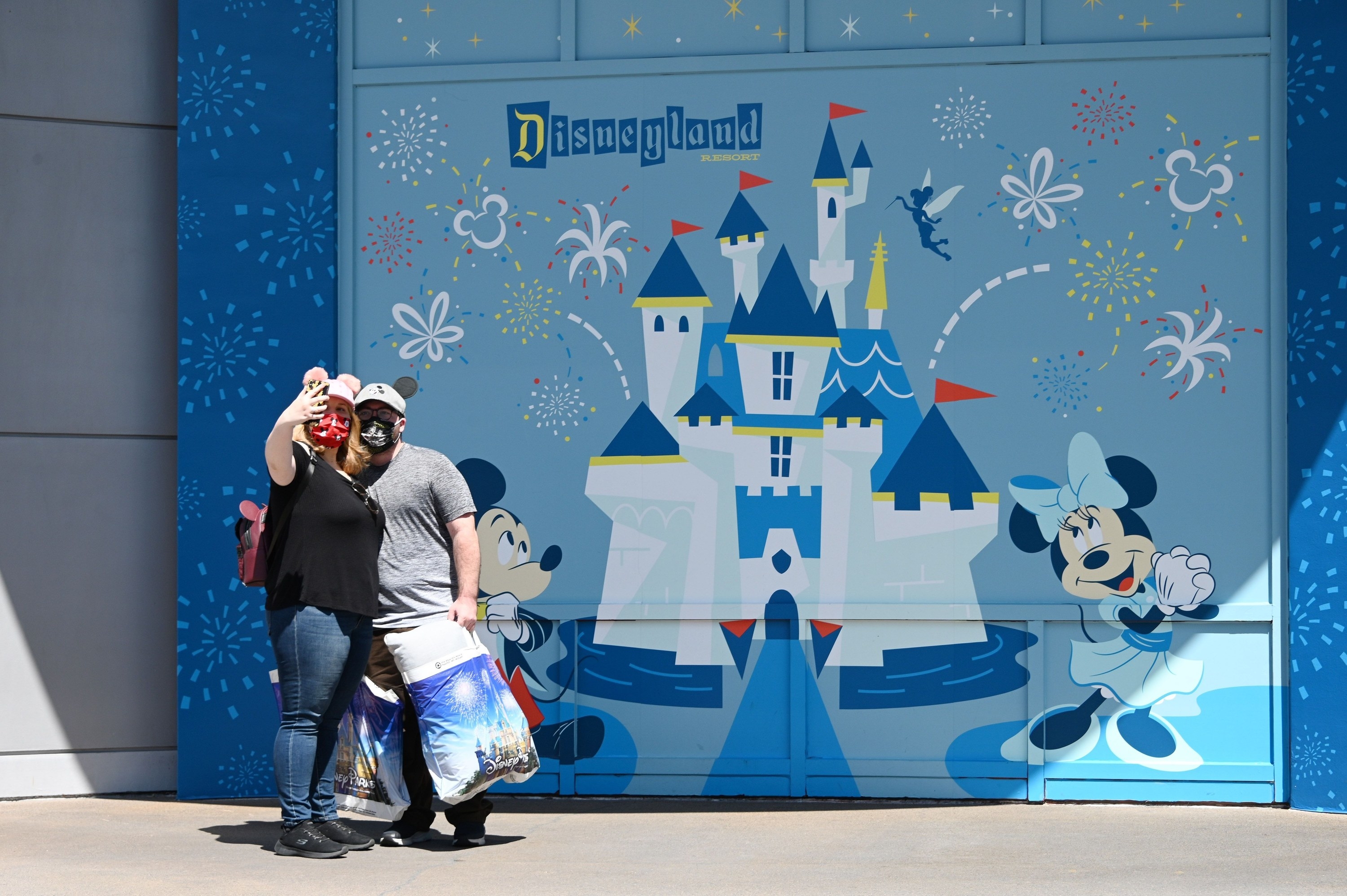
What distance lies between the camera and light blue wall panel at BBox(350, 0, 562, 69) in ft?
20.2

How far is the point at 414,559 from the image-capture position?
486 centimetres

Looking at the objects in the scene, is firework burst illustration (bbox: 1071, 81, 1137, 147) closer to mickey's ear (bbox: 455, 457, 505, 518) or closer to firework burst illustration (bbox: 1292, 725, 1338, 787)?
firework burst illustration (bbox: 1292, 725, 1338, 787)

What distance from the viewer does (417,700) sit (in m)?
4.70

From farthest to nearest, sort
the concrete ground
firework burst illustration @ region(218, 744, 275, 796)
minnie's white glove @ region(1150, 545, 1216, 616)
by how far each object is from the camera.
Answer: firework burst illustration @ region(218, 744, 275, 796) → minnie's white glove @ region(1150, 545, 1216, 616) → the concrete ground

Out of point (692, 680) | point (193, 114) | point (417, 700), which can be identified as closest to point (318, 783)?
point (417, 700)

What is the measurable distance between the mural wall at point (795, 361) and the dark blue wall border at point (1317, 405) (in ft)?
0.23

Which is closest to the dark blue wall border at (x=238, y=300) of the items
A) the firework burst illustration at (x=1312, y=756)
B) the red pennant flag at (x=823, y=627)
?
the red pennant flag at (x=823, y=627)

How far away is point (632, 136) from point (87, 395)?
317 centimetres

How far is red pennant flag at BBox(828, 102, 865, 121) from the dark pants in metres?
3.33

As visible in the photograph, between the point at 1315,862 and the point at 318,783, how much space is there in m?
4.01

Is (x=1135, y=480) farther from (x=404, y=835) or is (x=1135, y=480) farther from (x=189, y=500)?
(x=189, y=500)

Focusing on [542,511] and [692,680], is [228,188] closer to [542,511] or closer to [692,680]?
[542,511]

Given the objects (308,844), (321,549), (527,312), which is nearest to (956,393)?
(527,312)

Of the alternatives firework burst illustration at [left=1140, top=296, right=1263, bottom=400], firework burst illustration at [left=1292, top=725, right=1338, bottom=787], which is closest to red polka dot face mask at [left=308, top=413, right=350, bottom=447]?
firework burst illustration at [left=1140, top=296, right=1263, bottom=400]
